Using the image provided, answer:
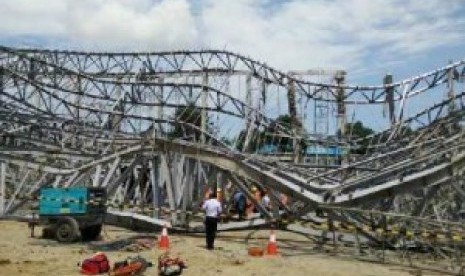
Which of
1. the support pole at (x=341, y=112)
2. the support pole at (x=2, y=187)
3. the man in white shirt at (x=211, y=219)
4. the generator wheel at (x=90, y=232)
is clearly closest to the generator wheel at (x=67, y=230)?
the generator wheel at (x=90, y=232)

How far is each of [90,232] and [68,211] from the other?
1.05 meters

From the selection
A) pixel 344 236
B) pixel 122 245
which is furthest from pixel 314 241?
pixel 122 245

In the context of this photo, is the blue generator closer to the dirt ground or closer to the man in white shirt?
the dirt ground

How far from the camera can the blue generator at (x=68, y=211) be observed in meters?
20.2

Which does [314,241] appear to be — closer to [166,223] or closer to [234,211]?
[166,223]

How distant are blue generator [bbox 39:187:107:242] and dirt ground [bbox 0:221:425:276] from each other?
0.53 m

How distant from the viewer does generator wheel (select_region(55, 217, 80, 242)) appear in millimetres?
19938

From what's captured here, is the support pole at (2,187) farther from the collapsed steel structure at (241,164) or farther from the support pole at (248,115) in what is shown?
the support pole at (248,115)

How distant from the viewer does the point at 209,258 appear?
16.6 metres

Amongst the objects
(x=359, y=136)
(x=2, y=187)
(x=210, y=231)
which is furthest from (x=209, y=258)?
(x=359, y=136)

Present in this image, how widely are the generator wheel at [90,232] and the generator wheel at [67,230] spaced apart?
774 millimetres

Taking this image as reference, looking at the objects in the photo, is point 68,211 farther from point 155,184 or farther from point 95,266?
point 95,266

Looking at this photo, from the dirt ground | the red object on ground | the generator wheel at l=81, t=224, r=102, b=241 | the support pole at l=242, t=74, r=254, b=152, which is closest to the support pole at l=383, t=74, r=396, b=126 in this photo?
the support pole at l=242, t=74, r=254, b=152

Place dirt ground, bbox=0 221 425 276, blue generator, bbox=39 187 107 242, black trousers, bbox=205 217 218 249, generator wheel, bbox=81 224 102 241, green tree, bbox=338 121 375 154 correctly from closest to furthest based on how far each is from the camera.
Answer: dirt ground, bbox=0 221 425 276 < black trousers, bbox=205 217 218 249 < blue generator, bbox=39 187 107 242 < generator wheel, bbox=81 224 102 241 < green tree, bbox=338 121 375 154
